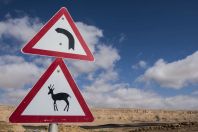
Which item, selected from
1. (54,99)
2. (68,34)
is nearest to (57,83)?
(54,99)

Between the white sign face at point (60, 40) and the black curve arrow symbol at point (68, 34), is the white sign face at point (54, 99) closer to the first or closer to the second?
the white sign face at point (60, 40)

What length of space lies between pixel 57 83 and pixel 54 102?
0.23m

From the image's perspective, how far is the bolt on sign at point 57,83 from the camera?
3967mm

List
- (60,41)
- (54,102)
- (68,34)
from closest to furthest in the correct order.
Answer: (54,102) < (60,41) < (68,34)

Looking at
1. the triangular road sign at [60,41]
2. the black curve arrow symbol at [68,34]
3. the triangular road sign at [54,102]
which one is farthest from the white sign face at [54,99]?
the black curve arrow symbol at [68,34]

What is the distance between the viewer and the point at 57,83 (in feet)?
13.6

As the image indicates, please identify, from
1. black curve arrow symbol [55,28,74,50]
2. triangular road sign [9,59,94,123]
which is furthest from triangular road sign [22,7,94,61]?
triangular road sign [9,59,94,123]

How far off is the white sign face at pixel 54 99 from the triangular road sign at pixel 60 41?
0.27 metres

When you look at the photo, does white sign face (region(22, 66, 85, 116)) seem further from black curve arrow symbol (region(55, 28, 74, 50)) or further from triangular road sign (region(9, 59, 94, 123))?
black curve arrow symbol (region(55, 28, 74, 50))

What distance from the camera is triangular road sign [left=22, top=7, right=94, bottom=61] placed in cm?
419

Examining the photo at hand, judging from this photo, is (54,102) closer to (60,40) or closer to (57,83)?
(57,83)

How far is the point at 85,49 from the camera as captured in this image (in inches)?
177

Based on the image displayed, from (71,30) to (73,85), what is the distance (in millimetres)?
729

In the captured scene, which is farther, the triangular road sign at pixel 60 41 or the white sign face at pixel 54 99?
the triangular road sign at pixel 60 41
